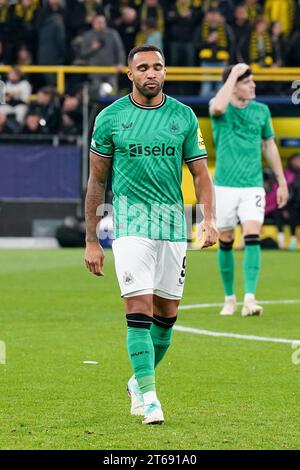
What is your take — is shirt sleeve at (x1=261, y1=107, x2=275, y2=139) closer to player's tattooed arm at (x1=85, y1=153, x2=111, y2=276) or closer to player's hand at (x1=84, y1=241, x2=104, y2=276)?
player's tattooed arm at (x1=85, y1=153, x2=111, y2=276)

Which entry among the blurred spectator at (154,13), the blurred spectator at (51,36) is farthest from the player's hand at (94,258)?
the blurred spectator at (51,36)

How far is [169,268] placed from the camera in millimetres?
8359

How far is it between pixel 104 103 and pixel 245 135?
1127cm

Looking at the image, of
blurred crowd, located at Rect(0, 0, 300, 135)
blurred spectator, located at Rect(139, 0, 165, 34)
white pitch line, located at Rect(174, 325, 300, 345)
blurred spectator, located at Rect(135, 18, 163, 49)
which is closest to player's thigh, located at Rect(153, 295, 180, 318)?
white pitch line, located at Rect(174, 325, 300, 345)

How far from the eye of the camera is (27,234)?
82.3 feet

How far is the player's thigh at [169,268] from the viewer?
834cm

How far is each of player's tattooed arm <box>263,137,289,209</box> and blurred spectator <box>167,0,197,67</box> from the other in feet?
42.5

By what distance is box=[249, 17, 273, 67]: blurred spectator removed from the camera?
2572cm

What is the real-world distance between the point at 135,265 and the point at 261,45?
61.2ft

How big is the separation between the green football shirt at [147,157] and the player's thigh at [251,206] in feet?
18.3

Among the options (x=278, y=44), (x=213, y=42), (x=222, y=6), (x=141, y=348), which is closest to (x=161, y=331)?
(x=141, y=348)
